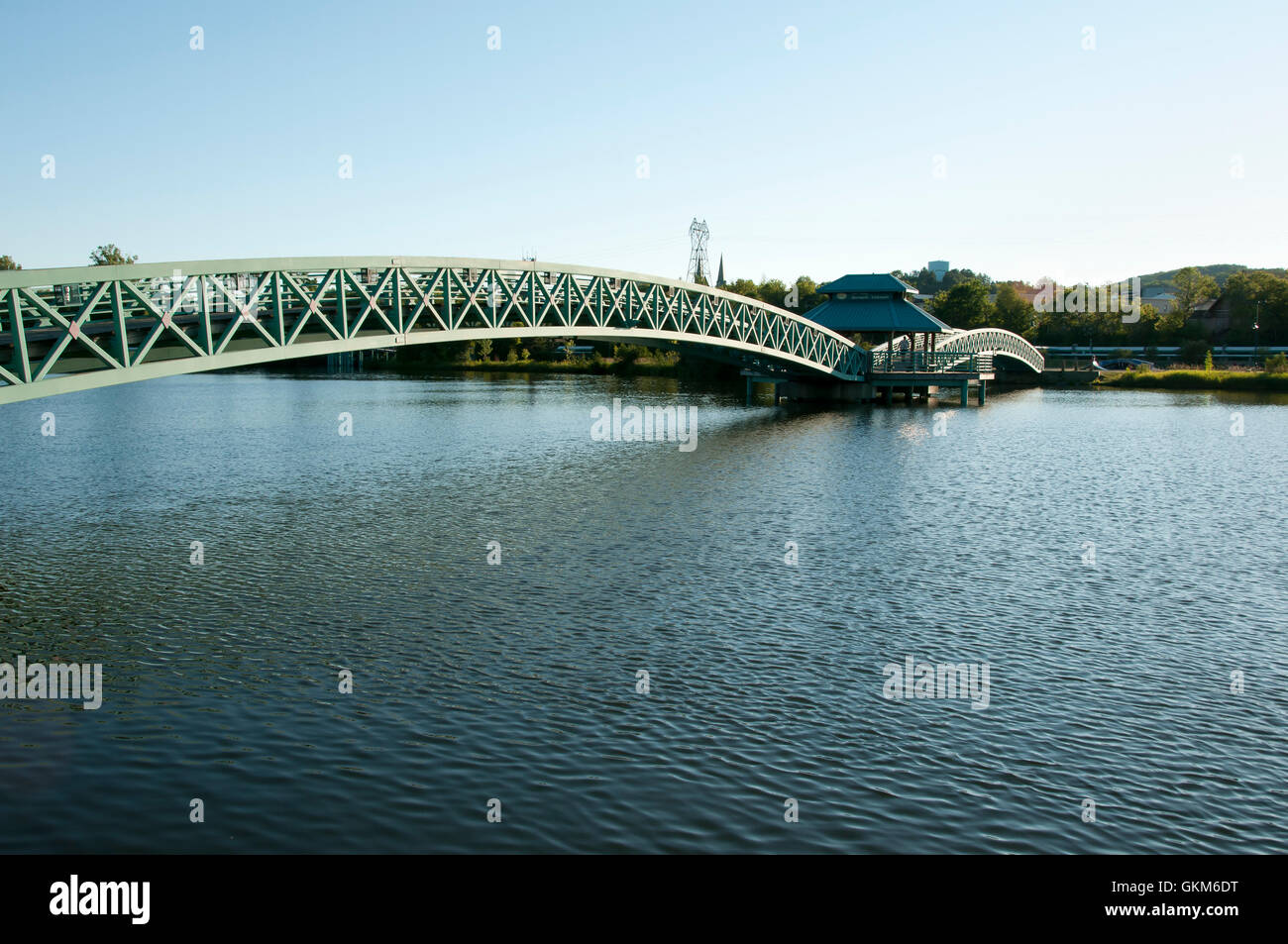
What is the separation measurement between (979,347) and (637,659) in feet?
319

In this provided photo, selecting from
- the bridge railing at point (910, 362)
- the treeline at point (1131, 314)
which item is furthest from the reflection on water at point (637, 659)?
the treeline at point (1131, 314)

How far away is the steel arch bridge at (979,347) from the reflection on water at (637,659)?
52508 millimetres

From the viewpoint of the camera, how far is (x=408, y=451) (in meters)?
49.5

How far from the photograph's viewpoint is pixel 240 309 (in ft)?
107

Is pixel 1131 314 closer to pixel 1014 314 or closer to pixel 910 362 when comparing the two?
pixel 1014 314

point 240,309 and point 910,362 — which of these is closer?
point 240,309

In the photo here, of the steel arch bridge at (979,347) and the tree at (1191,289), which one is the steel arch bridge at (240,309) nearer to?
the steel arch bridge at (979,347)

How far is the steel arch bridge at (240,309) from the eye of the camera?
26.9 m

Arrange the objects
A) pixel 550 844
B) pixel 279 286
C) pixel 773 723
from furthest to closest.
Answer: pixel 279 286, pixel 773 723, pixel 550 844

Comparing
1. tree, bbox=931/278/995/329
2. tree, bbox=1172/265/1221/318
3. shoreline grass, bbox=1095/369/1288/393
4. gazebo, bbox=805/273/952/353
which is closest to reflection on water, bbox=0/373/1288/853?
gazebo, bbox=805/273/952/353

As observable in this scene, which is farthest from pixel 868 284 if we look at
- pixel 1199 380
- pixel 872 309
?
pixel 1199 380
